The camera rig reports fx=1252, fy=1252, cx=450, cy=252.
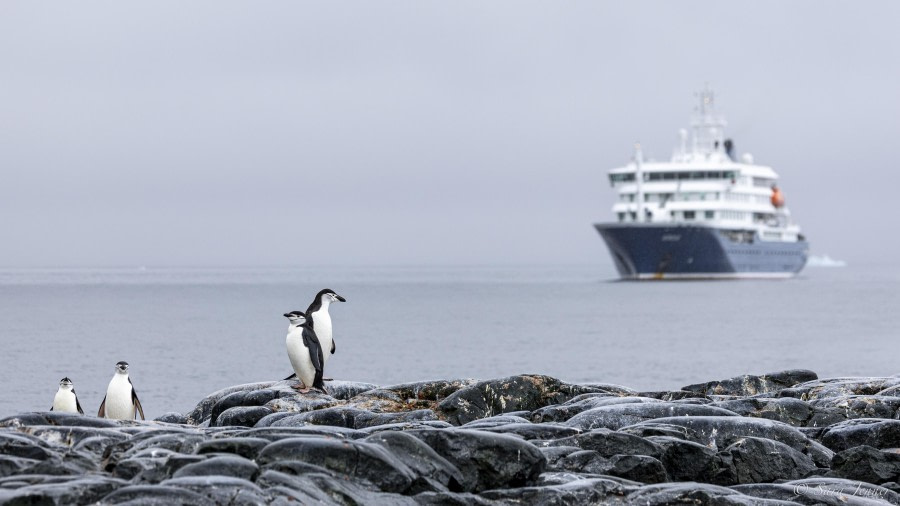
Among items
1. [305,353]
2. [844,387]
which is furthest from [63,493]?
[844,387]

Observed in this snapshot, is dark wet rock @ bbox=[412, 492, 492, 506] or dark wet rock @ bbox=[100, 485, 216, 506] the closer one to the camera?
dark wet rock @ bbox=[100, 485, 216, 506]

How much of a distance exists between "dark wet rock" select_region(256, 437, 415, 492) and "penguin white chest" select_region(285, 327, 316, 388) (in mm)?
6102

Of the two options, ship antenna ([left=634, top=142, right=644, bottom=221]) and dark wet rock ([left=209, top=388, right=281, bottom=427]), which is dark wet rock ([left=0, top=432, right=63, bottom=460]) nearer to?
dark wet rock ([left=209, top=388, right=281, bottom=427])

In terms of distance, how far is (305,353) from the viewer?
48.2 ft

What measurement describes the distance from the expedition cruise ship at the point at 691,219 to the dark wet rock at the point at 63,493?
8682 centimetres

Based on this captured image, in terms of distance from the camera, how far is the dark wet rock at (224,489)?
7238 millimetres

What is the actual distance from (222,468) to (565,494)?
7.79ft

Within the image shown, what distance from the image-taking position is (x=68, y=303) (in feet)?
324

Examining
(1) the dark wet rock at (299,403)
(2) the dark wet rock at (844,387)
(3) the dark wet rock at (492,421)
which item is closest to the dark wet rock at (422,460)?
(3) the dark wet rock at (492,421)

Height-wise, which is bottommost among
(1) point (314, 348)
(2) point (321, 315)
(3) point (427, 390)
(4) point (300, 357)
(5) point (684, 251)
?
(3) point (427, 390)

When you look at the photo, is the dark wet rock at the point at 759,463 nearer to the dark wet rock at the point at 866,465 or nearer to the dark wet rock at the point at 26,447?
the dark wet rock at the point at 866,465

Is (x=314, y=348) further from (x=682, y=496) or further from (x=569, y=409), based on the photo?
(x=682, y=496)

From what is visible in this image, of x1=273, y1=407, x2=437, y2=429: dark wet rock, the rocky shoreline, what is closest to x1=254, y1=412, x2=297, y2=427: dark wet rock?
the rocky shoreline

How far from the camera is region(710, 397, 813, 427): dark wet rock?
1287cm
